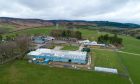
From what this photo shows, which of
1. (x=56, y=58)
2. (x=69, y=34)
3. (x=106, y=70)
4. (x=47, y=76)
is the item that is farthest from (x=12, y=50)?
(x=69, y=34)

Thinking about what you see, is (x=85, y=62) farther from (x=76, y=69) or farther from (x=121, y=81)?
(x=121, y=81)

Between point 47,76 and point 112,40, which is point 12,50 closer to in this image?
point 47,76

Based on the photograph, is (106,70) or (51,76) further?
(106,70)

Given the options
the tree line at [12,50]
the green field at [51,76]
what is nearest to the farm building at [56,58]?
the tree line at [12,50]

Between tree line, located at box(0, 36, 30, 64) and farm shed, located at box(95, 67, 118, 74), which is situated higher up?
tree line, located at box(0, 36, 30, 64)

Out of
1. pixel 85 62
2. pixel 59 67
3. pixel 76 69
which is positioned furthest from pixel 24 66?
pixel 85 62

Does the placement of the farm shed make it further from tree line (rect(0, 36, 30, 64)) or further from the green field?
tree line (rect(0, 36, 30, 64))

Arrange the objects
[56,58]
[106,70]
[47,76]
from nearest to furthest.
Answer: [47,76] → [106,70] → [56,58]

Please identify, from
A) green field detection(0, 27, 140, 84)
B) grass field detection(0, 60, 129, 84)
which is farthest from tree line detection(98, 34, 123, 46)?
grass field detection(0, 60, 129, 84)

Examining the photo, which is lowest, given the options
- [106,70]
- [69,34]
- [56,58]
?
[106,70]
